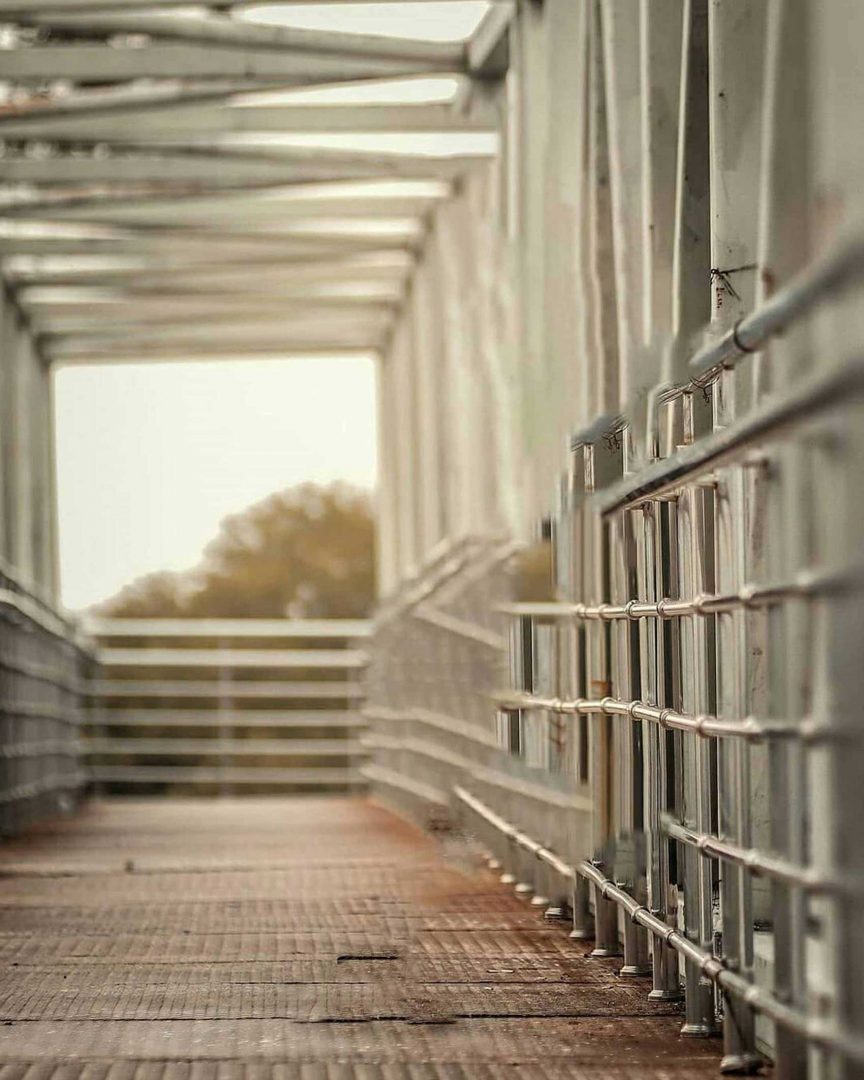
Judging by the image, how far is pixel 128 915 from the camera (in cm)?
505

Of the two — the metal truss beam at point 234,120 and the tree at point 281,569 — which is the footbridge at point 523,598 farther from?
the tree at point 281,569

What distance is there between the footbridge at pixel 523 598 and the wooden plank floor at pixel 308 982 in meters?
0.02

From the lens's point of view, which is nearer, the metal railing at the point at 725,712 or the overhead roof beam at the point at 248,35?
the metal railing at the point at 725,712

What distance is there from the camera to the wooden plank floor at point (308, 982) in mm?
3012

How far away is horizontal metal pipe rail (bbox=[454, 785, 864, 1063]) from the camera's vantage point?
2.18m

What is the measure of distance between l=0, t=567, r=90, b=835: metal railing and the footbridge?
0.21ft

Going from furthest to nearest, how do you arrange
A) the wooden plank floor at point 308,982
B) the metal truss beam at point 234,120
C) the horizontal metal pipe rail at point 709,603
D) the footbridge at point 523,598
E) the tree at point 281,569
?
the tree at point 281,569
the metal truss beam at point 234,120
the wooden plank floor at point 308,982
the footbridge at point 523,598
the horizontal metal pipe rail at point 709,603

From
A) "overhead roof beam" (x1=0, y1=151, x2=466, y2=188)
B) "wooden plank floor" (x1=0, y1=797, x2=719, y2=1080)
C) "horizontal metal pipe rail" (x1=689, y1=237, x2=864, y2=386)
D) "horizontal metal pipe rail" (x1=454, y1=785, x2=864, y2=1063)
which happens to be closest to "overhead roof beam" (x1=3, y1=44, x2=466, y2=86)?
"overhead roof beam" (x1=0, y1=151, x2=466, y2=188)

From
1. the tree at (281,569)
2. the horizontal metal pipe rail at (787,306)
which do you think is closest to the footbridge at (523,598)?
the horizontal metal pipe rail at (787,306)

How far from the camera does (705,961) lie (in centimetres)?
288

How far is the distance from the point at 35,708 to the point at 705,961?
7.34m

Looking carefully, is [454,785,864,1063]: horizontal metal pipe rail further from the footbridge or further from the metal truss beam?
the metal truss beam

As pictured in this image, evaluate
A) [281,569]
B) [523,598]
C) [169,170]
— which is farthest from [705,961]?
[281,569]

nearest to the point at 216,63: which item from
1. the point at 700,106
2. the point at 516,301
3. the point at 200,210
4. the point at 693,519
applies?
the point at 516,301
